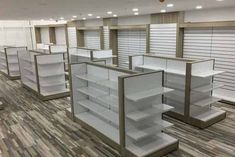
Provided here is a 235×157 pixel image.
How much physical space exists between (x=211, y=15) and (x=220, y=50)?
1186 millimetres

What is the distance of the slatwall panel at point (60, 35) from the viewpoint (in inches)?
615

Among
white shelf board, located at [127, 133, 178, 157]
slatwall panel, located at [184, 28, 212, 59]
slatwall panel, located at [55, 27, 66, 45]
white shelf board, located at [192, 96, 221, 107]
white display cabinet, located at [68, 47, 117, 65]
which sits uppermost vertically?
slatwall panel, located at [55, 27, 66, 45]

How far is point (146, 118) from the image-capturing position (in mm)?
4285

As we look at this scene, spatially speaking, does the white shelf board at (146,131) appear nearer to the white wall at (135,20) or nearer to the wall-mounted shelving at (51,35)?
the white wall at (135,20)

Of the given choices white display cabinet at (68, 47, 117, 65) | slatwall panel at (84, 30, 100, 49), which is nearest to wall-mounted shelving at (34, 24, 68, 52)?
slatwall panel at (84, 30, 100, 49)

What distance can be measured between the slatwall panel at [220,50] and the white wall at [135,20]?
2251 mm

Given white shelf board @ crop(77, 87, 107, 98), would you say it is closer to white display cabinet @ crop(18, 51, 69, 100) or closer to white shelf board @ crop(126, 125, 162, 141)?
white shelf board @ crop(126, 125, 162, 141)

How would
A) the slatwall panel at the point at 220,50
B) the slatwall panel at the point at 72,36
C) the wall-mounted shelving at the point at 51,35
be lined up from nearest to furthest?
the slatwall panel at the point at 220,50 < the slatwall panel at the point at 72,36 < the wall-mounted shelving at the point at 51,35

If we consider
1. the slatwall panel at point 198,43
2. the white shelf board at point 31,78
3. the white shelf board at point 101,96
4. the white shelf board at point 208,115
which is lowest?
the white shelf board at point 208,115

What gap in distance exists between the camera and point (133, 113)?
13.5ft

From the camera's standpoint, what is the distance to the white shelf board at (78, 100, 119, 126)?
16.1 ft

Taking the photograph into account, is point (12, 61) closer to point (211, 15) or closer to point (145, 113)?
point (145, 113)

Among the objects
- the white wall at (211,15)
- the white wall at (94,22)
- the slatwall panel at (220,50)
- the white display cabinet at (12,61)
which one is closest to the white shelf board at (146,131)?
the slatwall panel at (220,50)

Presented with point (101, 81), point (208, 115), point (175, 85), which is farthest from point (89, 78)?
point (208, 115)
